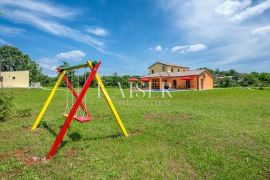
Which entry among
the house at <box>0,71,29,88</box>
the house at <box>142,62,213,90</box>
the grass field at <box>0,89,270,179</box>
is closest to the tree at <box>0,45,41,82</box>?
the house at <box>0,71,29,88</box>

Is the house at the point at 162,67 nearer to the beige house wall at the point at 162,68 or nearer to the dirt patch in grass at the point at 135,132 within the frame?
the beige house wall at the point at 162,68

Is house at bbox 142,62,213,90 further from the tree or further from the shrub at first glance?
the tree

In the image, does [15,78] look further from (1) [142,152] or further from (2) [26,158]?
(1) [142,152]

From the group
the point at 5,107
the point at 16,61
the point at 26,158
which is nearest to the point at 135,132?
the point at 26,158

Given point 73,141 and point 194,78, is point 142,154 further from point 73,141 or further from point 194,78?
point 194,78

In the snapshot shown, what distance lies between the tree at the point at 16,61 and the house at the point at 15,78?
19.2 meters

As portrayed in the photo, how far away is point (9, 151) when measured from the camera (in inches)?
184

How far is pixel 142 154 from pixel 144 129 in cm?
217

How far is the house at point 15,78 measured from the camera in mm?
43156

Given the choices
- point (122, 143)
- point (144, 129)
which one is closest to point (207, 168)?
point (122, 143)

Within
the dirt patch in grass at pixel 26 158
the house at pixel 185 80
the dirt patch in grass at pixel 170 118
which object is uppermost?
the house at pixel 185 80

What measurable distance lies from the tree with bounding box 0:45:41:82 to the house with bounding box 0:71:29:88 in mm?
19158

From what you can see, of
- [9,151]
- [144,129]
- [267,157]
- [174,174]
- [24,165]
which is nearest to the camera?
[174,174]

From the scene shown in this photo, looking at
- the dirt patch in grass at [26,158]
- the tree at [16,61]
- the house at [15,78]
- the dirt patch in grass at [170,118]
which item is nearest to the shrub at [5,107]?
the dirt patch in grass at [26,158]
